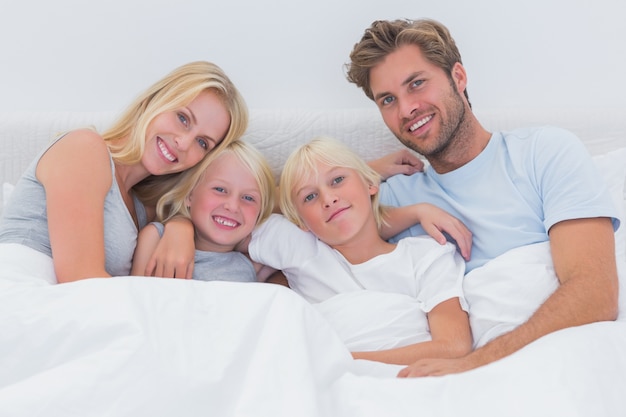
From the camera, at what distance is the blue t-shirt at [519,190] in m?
1.41

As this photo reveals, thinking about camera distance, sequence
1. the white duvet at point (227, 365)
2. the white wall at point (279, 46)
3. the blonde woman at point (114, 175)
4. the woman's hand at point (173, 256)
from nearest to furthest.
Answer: the white duvet at point (227, 365) < the blonde woman at point (114, 175) < the woman's hand at point (173, 256) < the white wall at point (279, 46)

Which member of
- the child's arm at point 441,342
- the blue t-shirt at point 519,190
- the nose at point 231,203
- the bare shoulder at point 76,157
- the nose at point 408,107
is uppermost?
the bare shoulder at point 76,157

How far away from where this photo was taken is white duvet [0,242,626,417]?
2.94ft

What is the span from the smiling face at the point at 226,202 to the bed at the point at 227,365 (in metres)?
0.44

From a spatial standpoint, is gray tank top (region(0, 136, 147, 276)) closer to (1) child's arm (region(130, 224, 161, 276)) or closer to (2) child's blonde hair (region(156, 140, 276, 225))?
(1) child's arm (region(130, 224, 161, 276))

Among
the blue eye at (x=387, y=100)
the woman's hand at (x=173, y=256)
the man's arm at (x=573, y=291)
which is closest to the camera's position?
the man's arm at (x=573, y=291)

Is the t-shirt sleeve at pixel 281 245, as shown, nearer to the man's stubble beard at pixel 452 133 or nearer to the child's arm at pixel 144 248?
the child's arm at pixel 144 248

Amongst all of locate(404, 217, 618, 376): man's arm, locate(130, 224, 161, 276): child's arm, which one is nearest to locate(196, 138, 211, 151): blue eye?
locate(130, 224, 161, 276): child's arm

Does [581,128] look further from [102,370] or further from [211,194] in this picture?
[102,370]

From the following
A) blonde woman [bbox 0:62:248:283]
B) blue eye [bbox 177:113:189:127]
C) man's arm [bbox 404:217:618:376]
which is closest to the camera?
man's arm [bbox 404:217:618:376]

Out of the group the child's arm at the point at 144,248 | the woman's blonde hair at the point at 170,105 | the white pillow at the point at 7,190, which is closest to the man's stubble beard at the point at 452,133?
the woman's blonde hair at the point at 170,105

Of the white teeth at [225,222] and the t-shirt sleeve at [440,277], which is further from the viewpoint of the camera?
the white teeth at [225,222]

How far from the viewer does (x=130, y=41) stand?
2.04 metres

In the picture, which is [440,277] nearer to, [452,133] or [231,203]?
[452,133]
